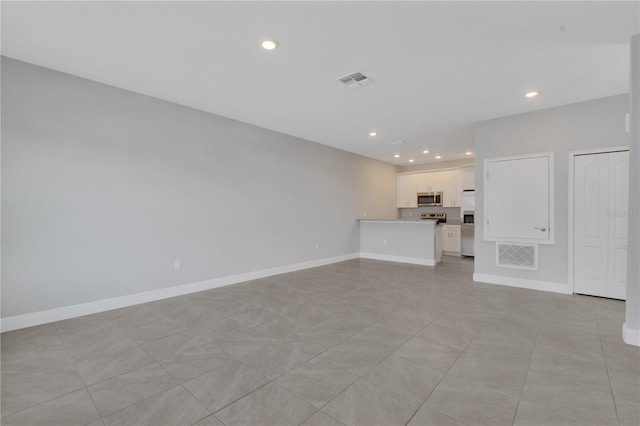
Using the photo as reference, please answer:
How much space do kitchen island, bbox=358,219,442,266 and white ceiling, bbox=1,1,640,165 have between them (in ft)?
9.85

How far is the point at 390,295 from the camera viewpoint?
402cm

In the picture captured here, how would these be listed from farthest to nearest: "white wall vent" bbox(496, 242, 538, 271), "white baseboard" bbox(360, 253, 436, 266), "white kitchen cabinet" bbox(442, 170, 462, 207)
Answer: "white kitchen cabinet" bbox(442, 170, 462, 207), "white baseboard" bbox(360, 253, 436, 266), "white wall vent" bbox(496, 242, 538, 271)

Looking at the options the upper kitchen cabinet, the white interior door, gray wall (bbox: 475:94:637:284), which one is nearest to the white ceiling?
gray wall (bbox: 475:94:637:284)

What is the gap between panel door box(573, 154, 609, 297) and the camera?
3756 mm

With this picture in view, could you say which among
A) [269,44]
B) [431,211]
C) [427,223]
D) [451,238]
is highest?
[269,44]

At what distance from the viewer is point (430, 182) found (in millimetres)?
8445

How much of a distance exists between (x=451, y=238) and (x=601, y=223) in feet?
13.3

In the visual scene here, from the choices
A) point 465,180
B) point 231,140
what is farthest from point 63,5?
point 465,180

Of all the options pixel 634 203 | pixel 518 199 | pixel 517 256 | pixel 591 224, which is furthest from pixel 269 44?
pixel 591 224

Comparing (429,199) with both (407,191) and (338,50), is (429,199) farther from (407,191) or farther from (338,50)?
(338,50)

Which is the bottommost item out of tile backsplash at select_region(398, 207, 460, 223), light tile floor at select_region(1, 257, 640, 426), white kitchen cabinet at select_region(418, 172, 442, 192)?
light tile floor at select_region(1, 257, 640, 426)

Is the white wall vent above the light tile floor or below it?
above

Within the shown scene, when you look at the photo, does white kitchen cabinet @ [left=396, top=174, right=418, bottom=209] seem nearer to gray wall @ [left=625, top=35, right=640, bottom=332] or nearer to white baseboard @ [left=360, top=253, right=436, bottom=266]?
white baseboard @ [left=360, top=253, right=436, bottom=266]

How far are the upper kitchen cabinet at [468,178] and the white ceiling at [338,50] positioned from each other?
3.55 metres
